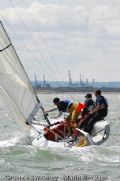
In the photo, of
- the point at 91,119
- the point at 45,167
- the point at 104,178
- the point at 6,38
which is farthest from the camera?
the point at 91,119

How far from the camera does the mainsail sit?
17.5m

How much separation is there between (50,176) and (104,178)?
1.06 metres

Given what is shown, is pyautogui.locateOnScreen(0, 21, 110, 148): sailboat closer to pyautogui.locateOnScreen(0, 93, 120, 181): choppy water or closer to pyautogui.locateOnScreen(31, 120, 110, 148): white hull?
pyautogui.locateOnScreen(31, 120, 110, 148): white hull

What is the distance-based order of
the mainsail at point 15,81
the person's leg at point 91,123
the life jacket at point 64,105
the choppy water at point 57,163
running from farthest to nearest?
the person's leg at point 91,123 < the life jacket at point 64,105 < the mainsail at point 15,81 < the choppy water at point 57,163

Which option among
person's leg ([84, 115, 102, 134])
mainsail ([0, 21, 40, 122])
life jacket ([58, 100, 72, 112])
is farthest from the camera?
person's leg ([84, 115, 102, 134])

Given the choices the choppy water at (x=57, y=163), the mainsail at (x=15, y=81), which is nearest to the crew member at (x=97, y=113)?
the choppy water at (x=57, y=163)

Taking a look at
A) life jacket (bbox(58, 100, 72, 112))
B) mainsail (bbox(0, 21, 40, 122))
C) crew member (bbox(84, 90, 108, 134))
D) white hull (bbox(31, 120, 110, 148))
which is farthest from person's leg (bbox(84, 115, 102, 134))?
mainsail (bbox(0, 21, 40, 122))

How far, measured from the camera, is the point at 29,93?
18.0m

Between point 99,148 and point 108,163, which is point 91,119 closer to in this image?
point 99,148

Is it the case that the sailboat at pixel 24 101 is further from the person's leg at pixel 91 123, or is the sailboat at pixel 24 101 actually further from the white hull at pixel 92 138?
the person's leg at pixel 91 123

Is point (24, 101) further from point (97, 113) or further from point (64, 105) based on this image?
point (97, 113)

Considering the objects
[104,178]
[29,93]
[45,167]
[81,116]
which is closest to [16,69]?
[29,93]

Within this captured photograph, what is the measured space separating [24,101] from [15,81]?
60cm

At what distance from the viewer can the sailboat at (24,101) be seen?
57.4ft
